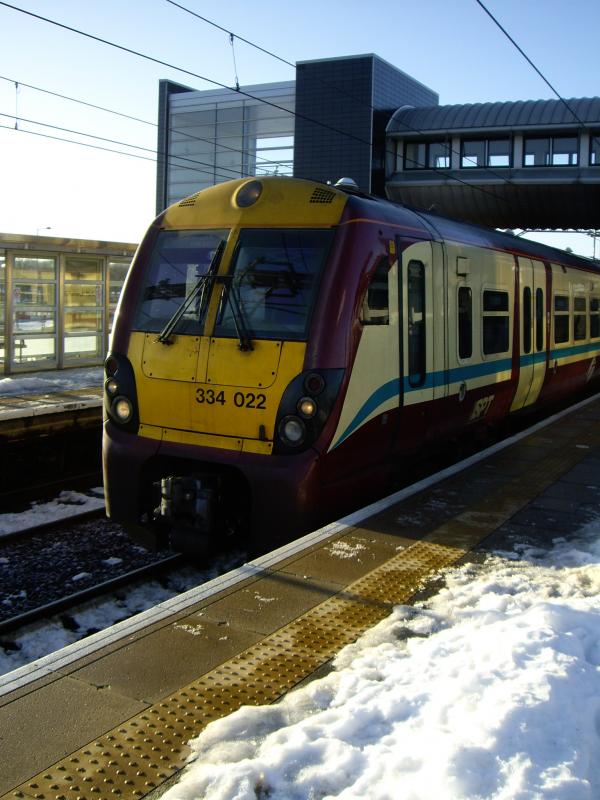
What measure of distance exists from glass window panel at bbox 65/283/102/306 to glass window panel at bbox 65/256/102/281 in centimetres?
13

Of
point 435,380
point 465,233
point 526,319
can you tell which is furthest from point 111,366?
point 526,319

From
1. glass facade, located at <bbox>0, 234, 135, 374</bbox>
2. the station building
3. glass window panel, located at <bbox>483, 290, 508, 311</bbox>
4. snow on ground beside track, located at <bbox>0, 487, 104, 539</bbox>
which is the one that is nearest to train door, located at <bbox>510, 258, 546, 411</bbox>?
glass window panel, located at <bbox>483, 290, 508, 311</bbox>

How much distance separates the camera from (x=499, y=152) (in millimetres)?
32500

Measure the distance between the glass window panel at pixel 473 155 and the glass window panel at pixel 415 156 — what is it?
5.30 feet

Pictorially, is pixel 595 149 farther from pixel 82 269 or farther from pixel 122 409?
pixel 122 409

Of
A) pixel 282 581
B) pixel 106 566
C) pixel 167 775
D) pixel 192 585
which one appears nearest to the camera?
pixel 167 775

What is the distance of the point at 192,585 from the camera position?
20.9 ft

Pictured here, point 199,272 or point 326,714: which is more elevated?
point 199,272

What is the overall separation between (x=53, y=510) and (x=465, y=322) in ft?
15.7

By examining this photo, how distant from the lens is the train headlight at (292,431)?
5.68 meters

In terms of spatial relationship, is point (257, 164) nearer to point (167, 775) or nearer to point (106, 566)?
point (106, 566)

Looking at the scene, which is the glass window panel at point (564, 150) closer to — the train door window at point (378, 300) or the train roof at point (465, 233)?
the train roof at point (465, 233)

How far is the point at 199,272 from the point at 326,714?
399 cm

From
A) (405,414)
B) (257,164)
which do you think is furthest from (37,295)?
(257,164)
